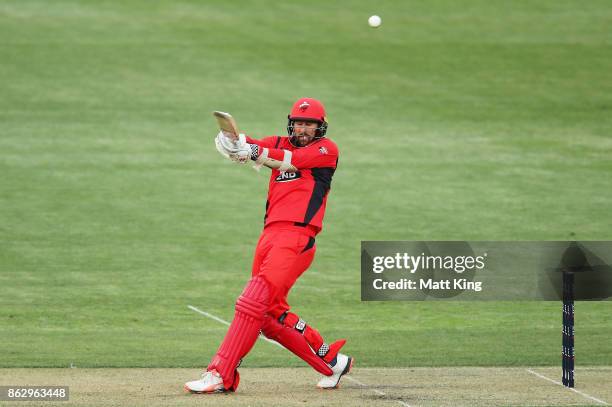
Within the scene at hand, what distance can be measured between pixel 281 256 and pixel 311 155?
2.76 ft

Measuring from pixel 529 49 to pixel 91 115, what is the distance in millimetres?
10818

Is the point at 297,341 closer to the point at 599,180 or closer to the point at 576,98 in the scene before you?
the point at 599,180

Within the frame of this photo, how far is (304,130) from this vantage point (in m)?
9.30

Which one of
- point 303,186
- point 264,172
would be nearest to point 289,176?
point 303,186

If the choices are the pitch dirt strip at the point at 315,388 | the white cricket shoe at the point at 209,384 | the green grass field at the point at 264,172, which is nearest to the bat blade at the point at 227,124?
the white cricket shoe at the point at 209,384

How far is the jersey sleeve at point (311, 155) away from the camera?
895 cm

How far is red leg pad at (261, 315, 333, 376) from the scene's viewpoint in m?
9.12

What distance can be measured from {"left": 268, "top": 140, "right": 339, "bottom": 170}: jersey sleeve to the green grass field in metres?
2.41

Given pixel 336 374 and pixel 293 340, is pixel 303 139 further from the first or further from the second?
pixel 336 374

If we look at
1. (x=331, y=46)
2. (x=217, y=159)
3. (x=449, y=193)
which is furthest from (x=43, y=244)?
(x=331, y=46)

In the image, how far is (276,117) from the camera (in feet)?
75.9

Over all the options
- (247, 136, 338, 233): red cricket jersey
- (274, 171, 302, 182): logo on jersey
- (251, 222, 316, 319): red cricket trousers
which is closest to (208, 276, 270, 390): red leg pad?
(251, 222, 316, 319): red cricket trousers

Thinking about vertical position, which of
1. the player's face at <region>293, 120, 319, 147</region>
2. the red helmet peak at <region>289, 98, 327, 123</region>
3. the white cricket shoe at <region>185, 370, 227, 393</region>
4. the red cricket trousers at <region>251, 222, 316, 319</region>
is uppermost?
the red helmet peak at <region>289, 98, 327, 123</region>

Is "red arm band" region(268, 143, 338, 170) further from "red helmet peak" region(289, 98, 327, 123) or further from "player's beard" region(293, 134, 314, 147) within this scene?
"red helmet peak" region(289, 98, 327, 123)
